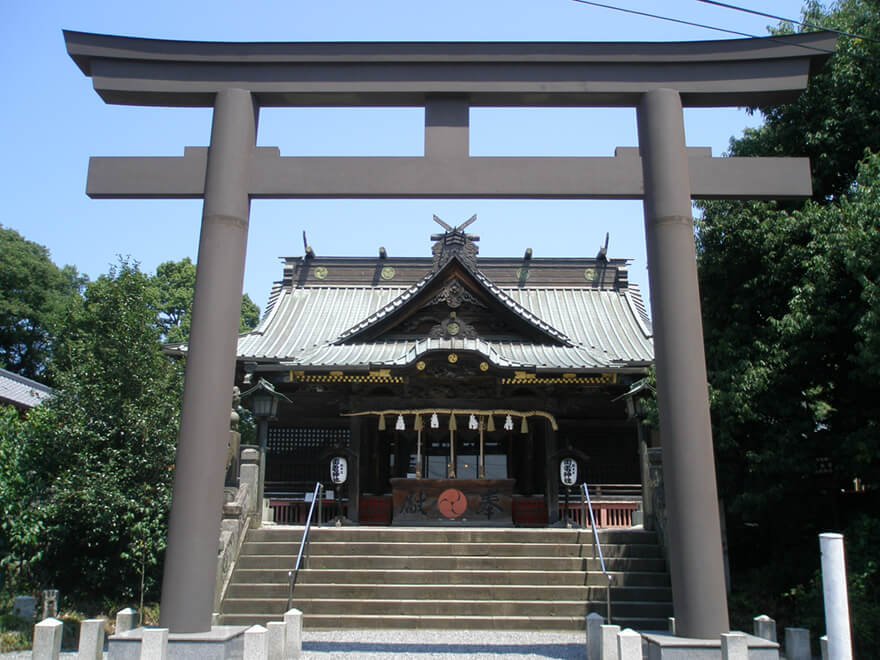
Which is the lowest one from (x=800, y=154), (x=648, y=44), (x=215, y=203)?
(x=215, y=203)

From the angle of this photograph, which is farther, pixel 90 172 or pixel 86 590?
pixel 86 590

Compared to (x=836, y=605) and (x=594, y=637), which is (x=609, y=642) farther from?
(x=836, y=605)

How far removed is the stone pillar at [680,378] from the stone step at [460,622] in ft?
12.9

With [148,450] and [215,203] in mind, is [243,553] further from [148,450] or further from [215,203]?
[215,203]

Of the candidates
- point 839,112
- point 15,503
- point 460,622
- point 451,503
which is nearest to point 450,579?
point 460,622

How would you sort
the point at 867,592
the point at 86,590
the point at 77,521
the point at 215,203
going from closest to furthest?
1. the point at 215,203
2. the point at 867,592
3. the point at 77,521
4. the point at 86,590

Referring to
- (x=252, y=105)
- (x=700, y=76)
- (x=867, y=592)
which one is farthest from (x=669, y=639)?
(x=252, y=105)

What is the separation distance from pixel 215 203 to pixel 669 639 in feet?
19.6

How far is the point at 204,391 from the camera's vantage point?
22.5ft

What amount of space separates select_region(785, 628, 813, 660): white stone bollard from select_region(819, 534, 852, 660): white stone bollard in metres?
4.59

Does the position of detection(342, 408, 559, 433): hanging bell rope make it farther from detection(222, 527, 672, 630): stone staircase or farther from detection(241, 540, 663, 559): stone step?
detection(241, 540, 663, 559): stone step

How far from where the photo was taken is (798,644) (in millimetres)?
8680

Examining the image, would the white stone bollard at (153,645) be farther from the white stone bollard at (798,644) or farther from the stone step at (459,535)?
the white stone bollard at (798,644)

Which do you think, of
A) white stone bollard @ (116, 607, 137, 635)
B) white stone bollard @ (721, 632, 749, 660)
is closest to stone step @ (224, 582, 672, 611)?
white stone bollard @ (116, 607, 137, 635)
